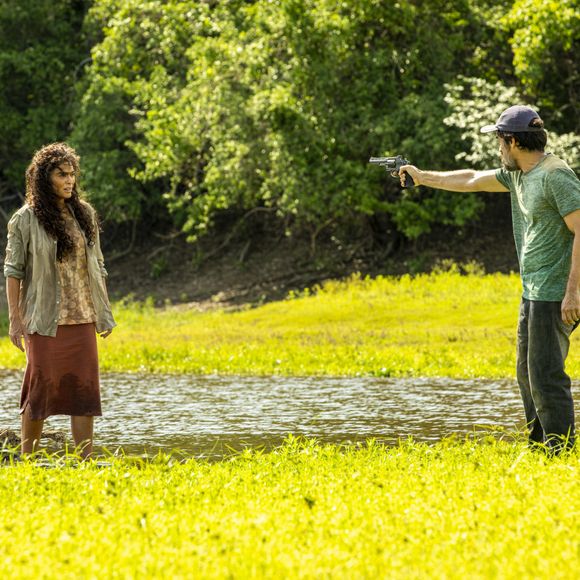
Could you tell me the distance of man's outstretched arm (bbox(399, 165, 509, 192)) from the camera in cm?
747

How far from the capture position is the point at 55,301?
754cm

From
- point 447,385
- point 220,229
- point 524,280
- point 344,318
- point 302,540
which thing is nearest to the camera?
point 302,540

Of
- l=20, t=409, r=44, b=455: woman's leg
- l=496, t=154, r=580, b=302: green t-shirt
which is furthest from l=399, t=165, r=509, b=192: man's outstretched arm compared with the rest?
l=20, t=409, r=44, b=455: woman's leg

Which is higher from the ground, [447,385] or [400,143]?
[400,143]

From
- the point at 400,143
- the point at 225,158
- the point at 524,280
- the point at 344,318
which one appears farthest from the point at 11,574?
the point at 225,158

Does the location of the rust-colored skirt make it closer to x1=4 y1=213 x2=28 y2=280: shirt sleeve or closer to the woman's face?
x1=4 y1=213 x2=28 y2=280: shirt sleeve

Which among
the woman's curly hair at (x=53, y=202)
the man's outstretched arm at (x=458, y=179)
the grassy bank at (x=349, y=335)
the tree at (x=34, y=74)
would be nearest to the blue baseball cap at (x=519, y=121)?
the man's outstretched arm at (x=458, y=179)

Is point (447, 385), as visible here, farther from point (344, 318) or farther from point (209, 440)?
point (344, 318)

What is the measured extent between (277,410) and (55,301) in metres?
3.94

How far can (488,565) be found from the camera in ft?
14.4

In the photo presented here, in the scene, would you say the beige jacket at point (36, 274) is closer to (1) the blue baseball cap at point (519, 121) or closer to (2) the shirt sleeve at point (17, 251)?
(2) the shirt sleeve at point (17, 251)

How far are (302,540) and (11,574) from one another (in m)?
1.19

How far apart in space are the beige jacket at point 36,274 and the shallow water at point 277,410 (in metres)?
1.67

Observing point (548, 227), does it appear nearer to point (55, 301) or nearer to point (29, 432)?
point (55, 301)
